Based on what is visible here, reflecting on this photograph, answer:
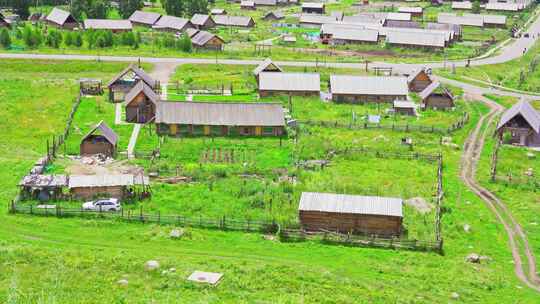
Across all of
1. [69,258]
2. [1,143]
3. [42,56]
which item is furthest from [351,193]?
[42,56]

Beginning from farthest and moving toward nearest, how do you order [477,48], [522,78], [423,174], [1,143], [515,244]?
1. [477,48]
2. [522,78]
3. [1,143]
4. [423,174]
5. [515,244]

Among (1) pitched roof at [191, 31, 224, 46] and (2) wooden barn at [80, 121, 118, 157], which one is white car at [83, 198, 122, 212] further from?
(1) pitched roof at [191, 31, 224, 46]

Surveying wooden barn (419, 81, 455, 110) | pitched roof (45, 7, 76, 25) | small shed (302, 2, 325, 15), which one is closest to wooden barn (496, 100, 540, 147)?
wooden barn (419, 81, 455, 110)

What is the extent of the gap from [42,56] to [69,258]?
67.3 metres

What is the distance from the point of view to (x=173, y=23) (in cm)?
13238

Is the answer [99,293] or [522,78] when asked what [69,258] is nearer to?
[99,293]

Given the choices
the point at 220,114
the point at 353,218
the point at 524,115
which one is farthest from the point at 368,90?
the point at 353,218

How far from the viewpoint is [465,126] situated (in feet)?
233

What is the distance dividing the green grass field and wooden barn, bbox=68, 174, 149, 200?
13.1 feet

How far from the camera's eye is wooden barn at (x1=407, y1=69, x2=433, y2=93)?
85.8 m

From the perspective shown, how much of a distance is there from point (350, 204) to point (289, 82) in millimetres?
39224

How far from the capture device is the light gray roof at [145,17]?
450 ft

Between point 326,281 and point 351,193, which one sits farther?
point 351,193

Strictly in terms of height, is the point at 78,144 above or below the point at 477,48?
below
